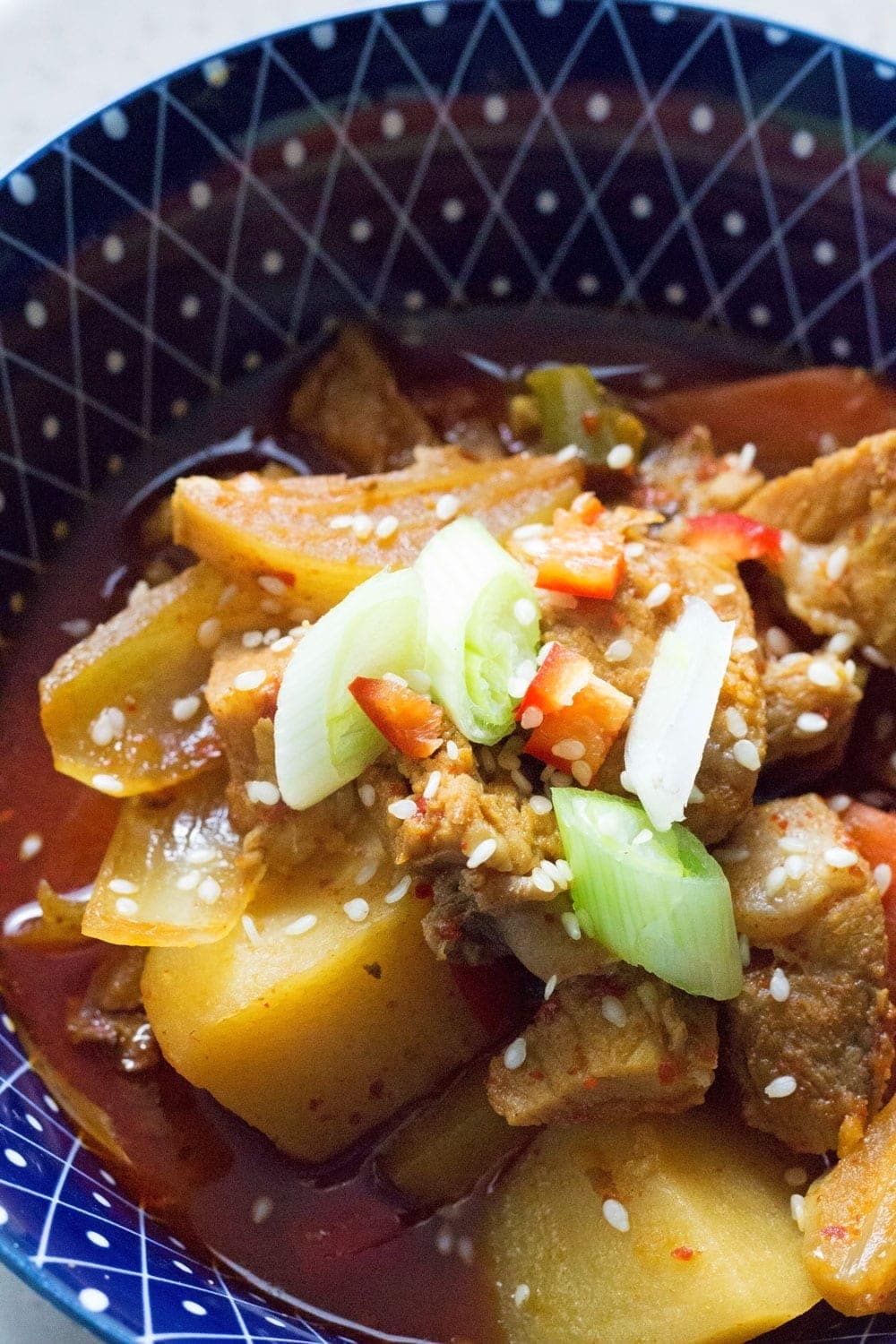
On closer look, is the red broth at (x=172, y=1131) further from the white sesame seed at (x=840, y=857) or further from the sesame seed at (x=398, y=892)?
the white sesame seed at (x=840, y=857)

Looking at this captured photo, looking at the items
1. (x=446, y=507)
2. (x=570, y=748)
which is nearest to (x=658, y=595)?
(x=570, y=748)

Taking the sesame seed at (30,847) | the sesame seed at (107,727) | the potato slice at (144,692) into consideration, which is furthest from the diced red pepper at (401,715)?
the sesame seed at (30,847)

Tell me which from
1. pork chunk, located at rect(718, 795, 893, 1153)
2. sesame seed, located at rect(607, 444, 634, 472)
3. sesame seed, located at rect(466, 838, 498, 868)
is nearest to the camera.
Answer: sesame seed, located at rect(466, 838, 498, 868)

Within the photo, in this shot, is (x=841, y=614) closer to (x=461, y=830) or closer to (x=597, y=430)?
(x=597, y=430)

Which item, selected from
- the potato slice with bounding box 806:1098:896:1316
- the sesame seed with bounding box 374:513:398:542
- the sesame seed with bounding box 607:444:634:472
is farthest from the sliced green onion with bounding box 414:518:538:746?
the potato slice with bounding box 806:1098:896:1316

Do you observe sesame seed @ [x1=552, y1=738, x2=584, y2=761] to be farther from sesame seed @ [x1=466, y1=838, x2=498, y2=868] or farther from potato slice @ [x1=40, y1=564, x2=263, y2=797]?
potato slice @ [x1=40, y1=564, x2=263, y2=797]

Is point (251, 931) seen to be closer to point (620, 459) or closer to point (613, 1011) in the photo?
point (613, 1011)
